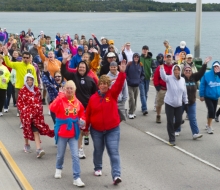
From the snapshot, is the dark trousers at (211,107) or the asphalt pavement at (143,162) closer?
the asphalt pavement at (143,162)

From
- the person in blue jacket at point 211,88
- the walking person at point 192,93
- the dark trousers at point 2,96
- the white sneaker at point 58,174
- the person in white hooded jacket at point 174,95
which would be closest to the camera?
the white sneaker at point 58,174

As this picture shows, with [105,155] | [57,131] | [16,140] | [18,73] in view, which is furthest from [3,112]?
[57,131]

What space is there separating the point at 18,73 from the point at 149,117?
3.68m

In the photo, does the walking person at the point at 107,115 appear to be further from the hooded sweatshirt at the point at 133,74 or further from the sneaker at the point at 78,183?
the hooded sweatshirt at the point at 133,74

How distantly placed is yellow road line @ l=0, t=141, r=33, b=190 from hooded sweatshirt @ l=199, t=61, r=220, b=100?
4680 millimetres

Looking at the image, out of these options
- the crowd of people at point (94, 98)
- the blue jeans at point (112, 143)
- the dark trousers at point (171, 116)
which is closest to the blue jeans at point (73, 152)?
the crowd of people at point (94, 98)

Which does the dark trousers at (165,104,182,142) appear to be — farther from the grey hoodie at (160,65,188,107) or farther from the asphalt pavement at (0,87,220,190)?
the asphalt pavement at (0,87,220,190)

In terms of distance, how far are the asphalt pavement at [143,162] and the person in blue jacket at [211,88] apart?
0.51 meters

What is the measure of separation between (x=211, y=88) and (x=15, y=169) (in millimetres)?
5032

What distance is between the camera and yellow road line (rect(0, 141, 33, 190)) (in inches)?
323

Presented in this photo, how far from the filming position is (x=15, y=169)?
9.06m

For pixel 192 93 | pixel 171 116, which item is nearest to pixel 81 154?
pixel 171 116

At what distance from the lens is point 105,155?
998cm

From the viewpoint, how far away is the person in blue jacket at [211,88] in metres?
11.7
